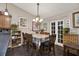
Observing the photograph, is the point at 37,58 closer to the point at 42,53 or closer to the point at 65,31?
the point at 42,53

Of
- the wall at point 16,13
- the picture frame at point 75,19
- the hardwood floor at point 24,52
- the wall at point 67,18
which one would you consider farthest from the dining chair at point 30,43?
the picture frame at point 75,19

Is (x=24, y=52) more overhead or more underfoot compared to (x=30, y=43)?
more underfoot

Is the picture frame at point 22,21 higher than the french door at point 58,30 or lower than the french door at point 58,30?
higher

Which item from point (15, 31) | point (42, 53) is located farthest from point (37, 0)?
point (42, 53)

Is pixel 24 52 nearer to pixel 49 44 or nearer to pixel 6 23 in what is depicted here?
pixel 49 44

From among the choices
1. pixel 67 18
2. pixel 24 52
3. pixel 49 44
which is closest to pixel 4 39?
pixel 24 52

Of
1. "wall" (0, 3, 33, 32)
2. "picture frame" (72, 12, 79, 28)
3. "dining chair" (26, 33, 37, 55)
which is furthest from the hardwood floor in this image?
"picture frame" (72, 12, 79, 28)

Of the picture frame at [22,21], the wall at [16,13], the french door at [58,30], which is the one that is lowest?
the french door at [58,30]

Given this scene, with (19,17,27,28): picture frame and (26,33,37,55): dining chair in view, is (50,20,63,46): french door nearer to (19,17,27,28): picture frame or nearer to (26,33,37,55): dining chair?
(26,33,37,55): dining chair

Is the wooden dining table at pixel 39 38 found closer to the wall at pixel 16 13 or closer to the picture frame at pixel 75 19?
the wall at pixel 16 13

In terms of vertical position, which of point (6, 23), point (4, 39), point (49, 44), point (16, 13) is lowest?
point (49, 44)

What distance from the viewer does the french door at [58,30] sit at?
7.71 ft

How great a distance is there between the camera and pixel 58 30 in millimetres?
2387

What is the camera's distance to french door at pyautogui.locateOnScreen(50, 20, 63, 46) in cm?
235
